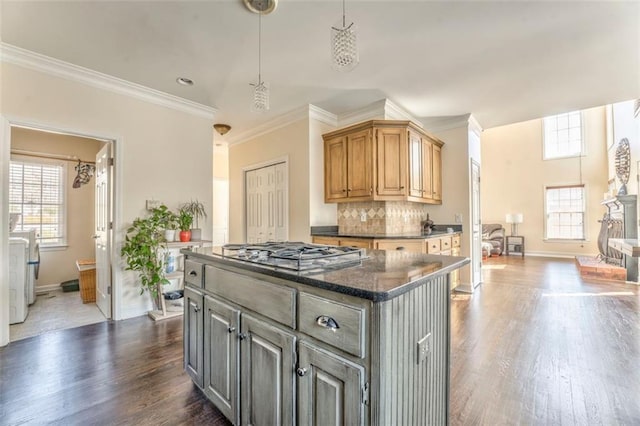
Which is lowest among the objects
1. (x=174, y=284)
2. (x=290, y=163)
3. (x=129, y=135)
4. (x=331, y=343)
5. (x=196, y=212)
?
(x=174, y=284)

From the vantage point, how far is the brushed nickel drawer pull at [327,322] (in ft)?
3.18

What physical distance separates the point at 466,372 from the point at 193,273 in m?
2.07

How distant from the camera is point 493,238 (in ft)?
28.6

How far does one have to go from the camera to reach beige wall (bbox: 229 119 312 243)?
4137 millimetres

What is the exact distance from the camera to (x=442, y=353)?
4.37 ft

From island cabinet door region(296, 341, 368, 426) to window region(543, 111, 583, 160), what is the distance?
1013cm

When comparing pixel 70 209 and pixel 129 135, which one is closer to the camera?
pixel 129 135

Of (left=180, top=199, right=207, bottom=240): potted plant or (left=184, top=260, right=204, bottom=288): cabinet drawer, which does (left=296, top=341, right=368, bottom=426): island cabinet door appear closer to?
(left=184, top=260, right=204, bottom=288): cabinet drawer

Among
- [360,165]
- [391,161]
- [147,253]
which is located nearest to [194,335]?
[147,253]

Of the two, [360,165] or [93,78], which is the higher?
[93,78]

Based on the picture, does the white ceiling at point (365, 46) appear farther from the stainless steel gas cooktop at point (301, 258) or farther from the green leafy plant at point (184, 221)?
the stainless steel gas cooktop at point (301, 258)

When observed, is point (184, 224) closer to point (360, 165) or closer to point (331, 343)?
point (360, 165)

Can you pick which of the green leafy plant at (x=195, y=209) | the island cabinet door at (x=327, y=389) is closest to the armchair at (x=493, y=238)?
the green leafy plant at (x=195, y=209)

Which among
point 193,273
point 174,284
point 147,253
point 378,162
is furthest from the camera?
point 378,162
